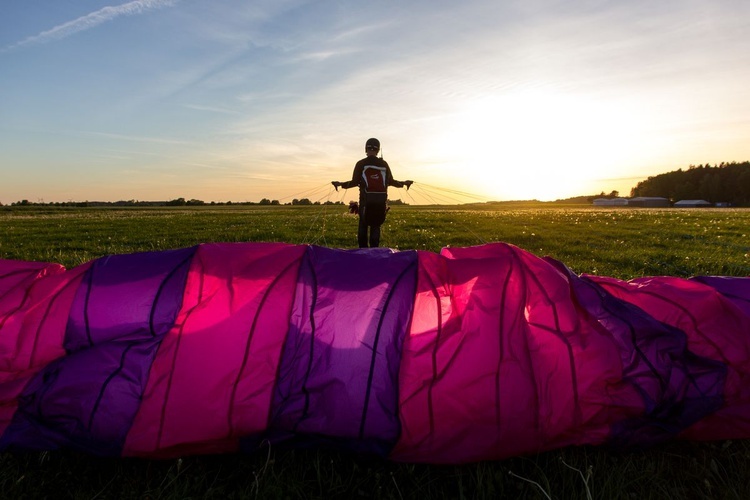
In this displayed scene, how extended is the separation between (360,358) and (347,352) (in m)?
0.11

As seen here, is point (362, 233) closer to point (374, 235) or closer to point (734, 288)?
point (374, 235)

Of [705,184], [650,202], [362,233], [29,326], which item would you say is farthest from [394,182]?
[705,184]

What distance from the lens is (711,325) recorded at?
391 centimetres

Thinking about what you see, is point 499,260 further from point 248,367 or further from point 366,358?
point 248,367

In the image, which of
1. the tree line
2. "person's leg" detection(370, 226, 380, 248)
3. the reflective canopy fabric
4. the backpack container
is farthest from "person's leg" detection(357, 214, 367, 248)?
the tree line

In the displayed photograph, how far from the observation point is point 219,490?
2.94 metres

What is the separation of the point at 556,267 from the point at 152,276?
3481mm

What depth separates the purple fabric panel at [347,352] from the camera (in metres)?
3.36

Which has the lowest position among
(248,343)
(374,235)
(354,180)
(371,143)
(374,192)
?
(248,343)

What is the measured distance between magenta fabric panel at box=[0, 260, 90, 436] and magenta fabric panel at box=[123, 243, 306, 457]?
1007 mm

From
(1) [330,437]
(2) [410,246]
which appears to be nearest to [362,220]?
(2) [410,246]

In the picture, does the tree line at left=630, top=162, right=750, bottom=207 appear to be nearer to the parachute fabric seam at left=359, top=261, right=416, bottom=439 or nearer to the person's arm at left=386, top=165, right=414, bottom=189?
the person's arm at left=386, top=165, right=414, bottom=189

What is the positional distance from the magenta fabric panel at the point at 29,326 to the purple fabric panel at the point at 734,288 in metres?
5.70

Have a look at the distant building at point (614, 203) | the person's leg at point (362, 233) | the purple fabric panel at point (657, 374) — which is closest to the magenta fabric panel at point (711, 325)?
the purple fabric panel at point (657, 374)
